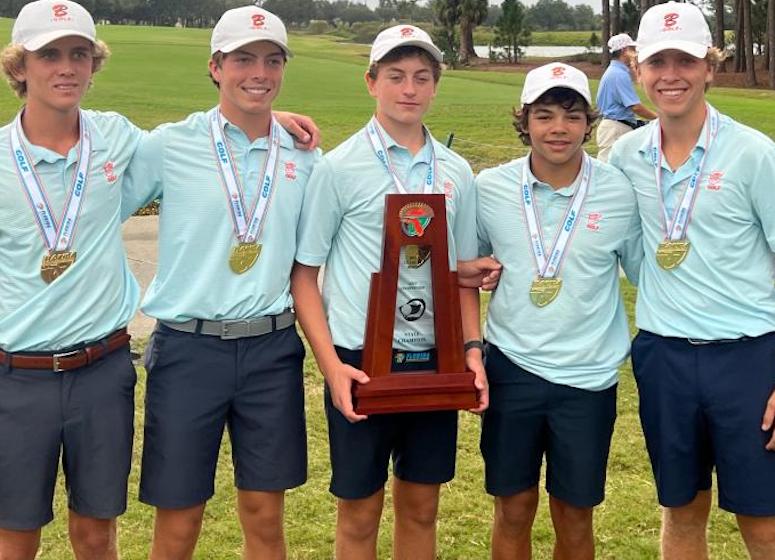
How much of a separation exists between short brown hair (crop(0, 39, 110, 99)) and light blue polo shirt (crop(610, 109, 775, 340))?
7.09ft

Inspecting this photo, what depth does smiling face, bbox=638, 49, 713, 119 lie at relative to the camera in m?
3.43

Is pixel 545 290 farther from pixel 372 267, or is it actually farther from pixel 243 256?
pixel 243 256

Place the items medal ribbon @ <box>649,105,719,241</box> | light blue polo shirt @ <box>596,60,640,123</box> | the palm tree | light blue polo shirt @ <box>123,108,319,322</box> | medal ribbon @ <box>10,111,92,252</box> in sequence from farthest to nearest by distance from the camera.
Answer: the palm tree < light blue polo shirt @ <box>596,60,640,123</box> < light blue polo shirt @ <box>123,108,319,322</box> < medal ribbon @ <box>649,105,719,241</box> < medal ribbon @ <box>10,111,92,252</box>

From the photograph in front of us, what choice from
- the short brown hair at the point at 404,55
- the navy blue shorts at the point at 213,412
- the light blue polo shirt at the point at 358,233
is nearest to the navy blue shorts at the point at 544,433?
the light blue polo shirt at the point at 358,233

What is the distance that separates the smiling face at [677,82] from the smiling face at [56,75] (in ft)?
6.83

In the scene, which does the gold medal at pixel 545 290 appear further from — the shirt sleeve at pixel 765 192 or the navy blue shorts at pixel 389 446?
the shirt sleeve at pixel 765 192

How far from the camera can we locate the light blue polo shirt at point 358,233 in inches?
136

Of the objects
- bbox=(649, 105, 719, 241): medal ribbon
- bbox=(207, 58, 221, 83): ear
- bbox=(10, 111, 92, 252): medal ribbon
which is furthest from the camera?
bbox=(207, 58, 221, 83): ear

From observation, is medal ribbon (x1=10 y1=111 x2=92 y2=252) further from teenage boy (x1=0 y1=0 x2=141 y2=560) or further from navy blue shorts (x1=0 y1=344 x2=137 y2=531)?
navy blue shorts (x1=0 y1=344 x2=137 y2=531)

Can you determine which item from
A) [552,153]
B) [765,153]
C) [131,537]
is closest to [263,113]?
[552,153]

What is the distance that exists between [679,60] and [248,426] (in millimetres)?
2111

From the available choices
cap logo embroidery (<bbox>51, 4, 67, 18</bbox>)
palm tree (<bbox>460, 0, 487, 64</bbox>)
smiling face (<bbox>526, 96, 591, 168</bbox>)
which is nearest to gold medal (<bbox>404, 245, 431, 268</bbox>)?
smiling face (<bbox>526, 96, 591, 168</bbox>)

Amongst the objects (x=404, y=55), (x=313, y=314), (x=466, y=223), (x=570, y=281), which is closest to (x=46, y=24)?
(x=404, y=55)

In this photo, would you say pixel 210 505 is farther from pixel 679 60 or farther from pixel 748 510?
pixel 679 60
